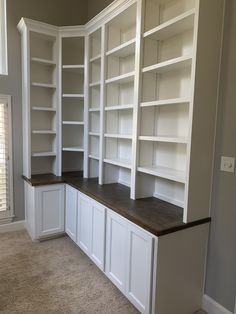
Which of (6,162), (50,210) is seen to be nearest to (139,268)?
(50,210)

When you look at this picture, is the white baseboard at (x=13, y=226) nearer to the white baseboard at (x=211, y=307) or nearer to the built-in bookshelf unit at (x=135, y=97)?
the built-in bookshelf unit at (x=135, y=97)

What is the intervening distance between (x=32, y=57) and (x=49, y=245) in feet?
8.16

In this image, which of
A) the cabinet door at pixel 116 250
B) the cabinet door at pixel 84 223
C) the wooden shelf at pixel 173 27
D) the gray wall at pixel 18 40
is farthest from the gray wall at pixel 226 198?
the gray wall at pixel 18 40

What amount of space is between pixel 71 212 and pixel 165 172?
151 centimetres

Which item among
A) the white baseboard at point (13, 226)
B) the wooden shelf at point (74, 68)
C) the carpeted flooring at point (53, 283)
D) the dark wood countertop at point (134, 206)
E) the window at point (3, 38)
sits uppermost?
the window at point (3, 38)

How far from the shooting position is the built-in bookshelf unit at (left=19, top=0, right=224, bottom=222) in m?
1.82

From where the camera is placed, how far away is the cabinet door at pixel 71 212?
2.98 meters

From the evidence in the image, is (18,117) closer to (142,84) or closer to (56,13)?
(56,13)

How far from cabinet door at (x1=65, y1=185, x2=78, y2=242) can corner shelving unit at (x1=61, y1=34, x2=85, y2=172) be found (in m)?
0.63

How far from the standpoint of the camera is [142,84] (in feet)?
7.51

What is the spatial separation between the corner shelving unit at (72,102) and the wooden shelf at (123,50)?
79 centimetres

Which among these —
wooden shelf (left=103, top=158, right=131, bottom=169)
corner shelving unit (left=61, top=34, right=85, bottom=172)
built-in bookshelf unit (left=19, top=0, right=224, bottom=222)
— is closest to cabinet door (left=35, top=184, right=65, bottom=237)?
built-in bookshelf unit (left=19, top=0, right=224, bottom=222)

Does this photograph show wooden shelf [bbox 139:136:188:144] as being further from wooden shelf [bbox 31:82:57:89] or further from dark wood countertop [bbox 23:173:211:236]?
wooden shelf [bbox 31:82:57:89]

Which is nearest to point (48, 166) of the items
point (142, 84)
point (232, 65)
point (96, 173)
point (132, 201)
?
point (96, 173)
